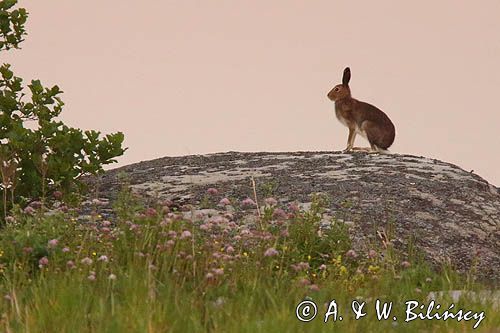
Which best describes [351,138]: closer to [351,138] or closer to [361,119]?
[351,138]

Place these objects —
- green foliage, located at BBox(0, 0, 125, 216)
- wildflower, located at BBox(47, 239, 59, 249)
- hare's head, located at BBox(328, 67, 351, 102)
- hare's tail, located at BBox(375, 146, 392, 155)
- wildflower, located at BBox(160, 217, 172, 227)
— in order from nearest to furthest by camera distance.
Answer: wildflower, located at BBox(47, 239, 59, 249), wildflower, located at BBox(160, 217, 172, 227), green foliage, located at BBox(0, 0, 125, 216), hare's tail, located at BBox(375, 146, 392, 155), hare's head, located at BBox(328, 67, 351, 102)

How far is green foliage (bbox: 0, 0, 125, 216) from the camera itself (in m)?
10.6

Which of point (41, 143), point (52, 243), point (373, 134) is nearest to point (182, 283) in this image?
point (52, 243)

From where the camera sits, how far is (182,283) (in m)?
6.98

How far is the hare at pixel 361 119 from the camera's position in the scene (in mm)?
15695

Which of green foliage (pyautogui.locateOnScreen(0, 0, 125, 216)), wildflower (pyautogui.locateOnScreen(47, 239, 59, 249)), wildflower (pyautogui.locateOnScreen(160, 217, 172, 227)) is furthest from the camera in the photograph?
green foliage (pyautogui.locateOnScreen(0, 0, 125, 216))

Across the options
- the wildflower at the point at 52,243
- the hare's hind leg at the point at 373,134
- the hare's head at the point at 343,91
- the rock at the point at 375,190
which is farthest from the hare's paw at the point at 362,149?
the wildflower at the point at 52,243

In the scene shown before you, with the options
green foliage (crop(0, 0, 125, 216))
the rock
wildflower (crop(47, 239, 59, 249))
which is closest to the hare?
the rock

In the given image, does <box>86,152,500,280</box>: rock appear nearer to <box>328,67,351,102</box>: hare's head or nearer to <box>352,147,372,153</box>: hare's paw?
<box>352,147,372,153</box>: hare's paw

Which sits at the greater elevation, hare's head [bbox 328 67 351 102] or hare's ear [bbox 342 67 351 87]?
hare's ear [bbox 342 67 351 87]

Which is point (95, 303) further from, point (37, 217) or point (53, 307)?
point (37, 217)

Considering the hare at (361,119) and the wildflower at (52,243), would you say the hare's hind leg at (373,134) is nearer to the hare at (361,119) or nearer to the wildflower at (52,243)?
the hare at (361,119)

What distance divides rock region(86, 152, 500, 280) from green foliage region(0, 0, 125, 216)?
126 centimetres

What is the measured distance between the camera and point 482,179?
14.1 meters
